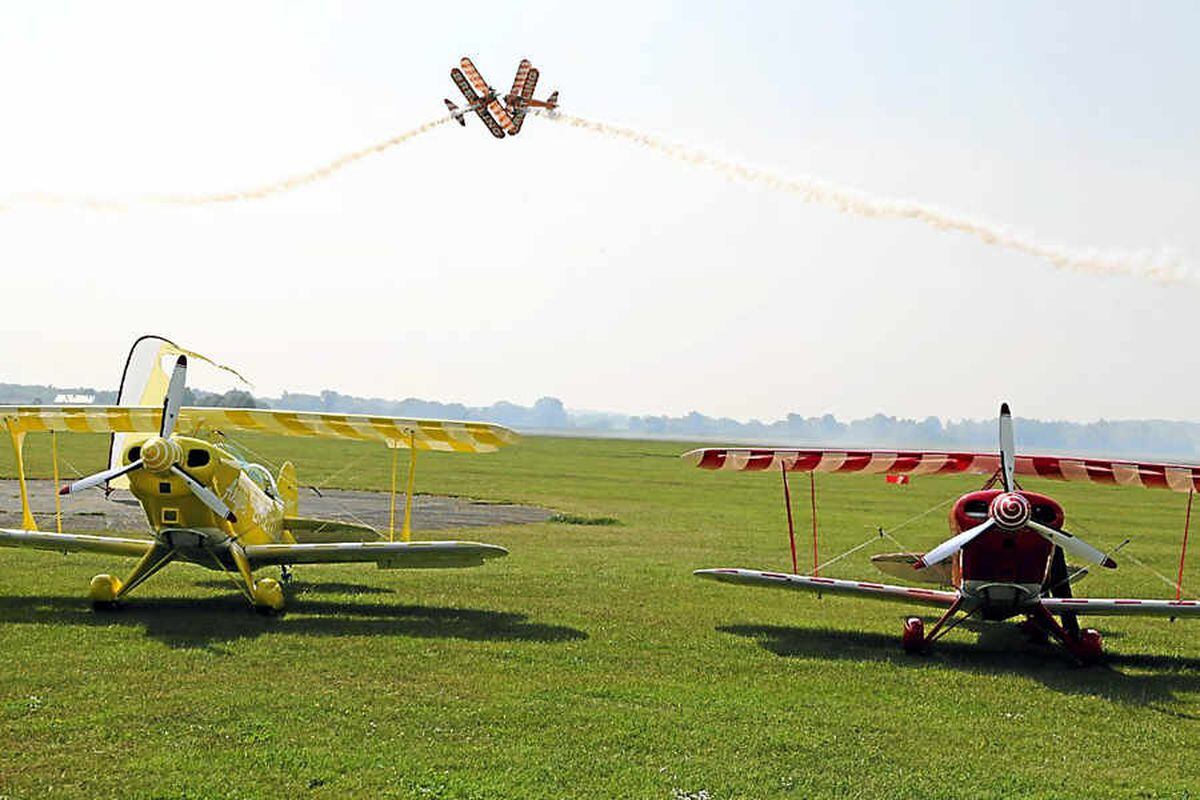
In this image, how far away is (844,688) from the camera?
9820mm

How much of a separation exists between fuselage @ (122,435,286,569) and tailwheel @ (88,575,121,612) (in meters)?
0.77

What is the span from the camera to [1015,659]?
38.1 ft

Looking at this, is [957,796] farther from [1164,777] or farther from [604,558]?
[604,558]

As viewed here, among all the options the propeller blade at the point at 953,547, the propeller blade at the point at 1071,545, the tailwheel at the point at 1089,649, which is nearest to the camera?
the propeller blade at the point at 1071,545

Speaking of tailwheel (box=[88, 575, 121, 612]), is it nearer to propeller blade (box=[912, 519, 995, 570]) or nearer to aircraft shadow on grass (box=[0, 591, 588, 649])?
aircraft shadow on grass (box=[0, 591, 588, 649])

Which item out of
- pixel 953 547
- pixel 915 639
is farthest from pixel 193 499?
pixel 953 547

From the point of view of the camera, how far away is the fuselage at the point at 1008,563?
10789mm

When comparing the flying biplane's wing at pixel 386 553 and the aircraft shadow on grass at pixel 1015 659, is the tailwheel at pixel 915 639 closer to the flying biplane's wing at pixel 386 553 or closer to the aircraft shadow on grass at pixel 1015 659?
the aircraft shadow on grass at pixel 1015 659

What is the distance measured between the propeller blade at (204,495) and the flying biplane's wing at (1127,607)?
8934 millimetres

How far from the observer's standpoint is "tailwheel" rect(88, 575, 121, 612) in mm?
12406

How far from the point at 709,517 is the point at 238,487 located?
59.3ft

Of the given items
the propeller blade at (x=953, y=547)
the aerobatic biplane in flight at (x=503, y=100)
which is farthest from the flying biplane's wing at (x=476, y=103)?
the propeller blade at (x=953, y=547)

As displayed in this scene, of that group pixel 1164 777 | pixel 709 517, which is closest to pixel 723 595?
pixel 1164 777

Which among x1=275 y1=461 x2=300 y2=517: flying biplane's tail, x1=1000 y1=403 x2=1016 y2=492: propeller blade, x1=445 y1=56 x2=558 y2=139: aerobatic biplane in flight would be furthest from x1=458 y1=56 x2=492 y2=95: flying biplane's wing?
x1=1000 y1=403 x2=1016 y2=492: propeller blade
